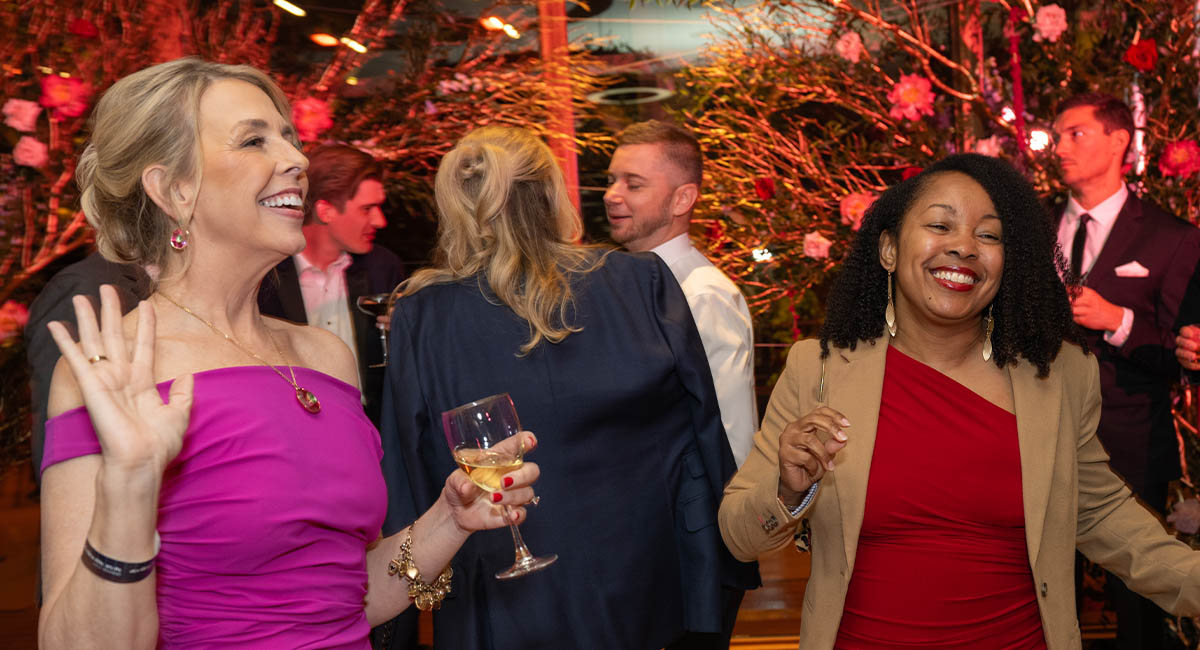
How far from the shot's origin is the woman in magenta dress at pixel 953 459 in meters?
1.81

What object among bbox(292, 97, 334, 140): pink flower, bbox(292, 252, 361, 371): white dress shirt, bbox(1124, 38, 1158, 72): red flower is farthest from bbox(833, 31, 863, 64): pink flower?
bbox(292, 252, 361, 371): white dress shirt

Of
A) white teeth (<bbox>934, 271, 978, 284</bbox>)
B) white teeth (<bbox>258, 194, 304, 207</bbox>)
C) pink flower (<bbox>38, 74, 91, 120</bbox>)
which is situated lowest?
white teeth (<bbox>934, 271, 978, 284</bbox>)

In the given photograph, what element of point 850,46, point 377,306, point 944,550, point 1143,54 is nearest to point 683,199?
point 377,306

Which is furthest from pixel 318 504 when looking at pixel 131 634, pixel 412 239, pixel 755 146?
pixel 755 146

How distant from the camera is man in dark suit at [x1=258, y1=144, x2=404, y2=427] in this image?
11.5 feet

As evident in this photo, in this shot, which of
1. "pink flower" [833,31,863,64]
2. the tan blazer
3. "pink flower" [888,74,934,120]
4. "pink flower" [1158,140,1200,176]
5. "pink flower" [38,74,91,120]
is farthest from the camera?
"pink flower" [833,31,863,64]

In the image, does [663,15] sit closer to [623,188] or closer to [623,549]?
[623,188]

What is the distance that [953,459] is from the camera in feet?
6.06

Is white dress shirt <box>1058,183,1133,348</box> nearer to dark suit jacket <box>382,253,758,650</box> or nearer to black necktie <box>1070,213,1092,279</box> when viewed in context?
black necktie <box>1070,213,1092,279</box>

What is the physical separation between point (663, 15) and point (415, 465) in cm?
289

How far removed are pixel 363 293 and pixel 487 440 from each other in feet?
7.22

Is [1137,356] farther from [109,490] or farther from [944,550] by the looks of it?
[109,490]

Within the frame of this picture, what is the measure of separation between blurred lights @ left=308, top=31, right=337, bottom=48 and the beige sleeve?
2857mm

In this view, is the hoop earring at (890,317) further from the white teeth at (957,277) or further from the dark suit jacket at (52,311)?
the dark suit jacket at (52,311)
